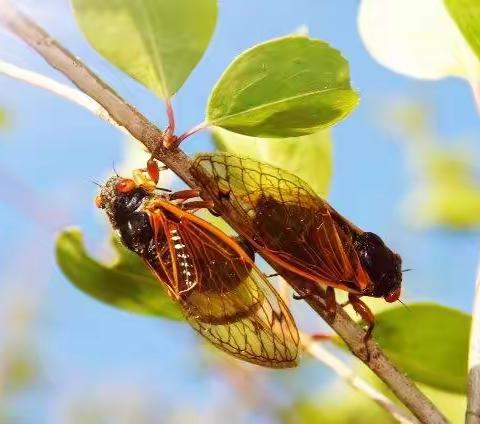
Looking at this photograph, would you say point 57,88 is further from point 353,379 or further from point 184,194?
point 353,379

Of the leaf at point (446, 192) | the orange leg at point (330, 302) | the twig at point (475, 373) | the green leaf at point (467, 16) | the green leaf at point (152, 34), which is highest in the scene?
the leaf at point (446, 192)

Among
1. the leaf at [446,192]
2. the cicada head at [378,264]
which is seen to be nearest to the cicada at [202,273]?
the cicada head at [378,264]

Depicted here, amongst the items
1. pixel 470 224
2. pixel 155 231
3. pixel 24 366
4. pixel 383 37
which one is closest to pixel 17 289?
pixel 24 366

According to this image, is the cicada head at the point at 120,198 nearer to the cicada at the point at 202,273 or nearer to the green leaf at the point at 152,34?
the cicada at the point at 202,273

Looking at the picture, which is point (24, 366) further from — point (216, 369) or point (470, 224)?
point (470, 224)

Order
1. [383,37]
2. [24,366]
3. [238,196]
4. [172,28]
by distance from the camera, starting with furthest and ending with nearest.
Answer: [24,366] → [383,37] → [238,196] → [172,28]

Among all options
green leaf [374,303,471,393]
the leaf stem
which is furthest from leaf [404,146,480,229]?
the leaf stem
